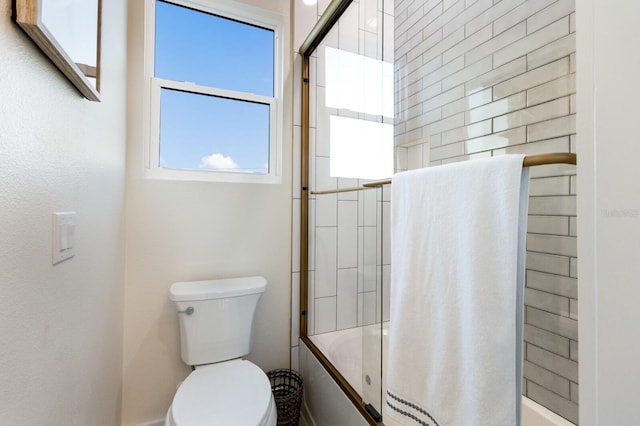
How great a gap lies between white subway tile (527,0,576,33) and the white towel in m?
0.91

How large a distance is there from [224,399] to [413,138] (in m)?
1.49

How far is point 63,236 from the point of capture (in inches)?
26.0

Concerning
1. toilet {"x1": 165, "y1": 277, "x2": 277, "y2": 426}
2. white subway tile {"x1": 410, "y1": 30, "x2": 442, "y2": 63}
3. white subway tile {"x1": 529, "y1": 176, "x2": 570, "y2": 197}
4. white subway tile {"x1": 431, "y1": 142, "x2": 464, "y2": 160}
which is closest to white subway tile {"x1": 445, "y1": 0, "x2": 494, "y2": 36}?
white subway tile {"x1": 410, "y1": 30, "x2": 442, "y2": 63}

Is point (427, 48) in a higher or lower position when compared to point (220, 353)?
higher

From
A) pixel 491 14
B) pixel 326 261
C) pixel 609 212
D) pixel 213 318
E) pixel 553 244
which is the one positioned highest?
pixel 491 14

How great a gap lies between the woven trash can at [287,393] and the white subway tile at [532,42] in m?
1.86

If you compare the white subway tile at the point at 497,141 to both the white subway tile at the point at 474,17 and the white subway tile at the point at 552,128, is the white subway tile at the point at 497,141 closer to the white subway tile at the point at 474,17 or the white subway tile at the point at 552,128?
the white subway tile at the point at 552,128

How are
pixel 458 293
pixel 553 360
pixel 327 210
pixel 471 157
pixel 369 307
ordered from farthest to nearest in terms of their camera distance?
pixel 327 210 → pixel 471 157 → pixel 369 307 → pixel 553 360 → pixel 458 293

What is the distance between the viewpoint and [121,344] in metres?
1.32

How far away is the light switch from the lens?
0.63m

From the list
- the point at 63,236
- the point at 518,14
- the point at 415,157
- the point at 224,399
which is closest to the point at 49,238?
the point at 63,236

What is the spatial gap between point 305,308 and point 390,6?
1689 mm

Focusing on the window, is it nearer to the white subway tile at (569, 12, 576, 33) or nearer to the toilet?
the toilet

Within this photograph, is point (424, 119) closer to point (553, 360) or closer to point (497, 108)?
point (497, 108)
